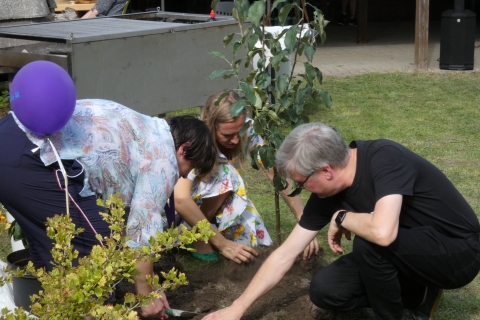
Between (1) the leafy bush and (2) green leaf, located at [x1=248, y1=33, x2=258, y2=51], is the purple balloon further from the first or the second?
(2) green leaf, located at [x1=248, y1=33, x2=258, y2=51]

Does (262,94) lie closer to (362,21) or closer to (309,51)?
(309,51)

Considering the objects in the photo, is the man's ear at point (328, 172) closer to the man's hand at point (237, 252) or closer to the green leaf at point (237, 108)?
the green leaf at point (237, 108)

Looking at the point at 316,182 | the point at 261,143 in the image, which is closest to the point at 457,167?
the point at 261,143

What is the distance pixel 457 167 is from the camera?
17.9ft

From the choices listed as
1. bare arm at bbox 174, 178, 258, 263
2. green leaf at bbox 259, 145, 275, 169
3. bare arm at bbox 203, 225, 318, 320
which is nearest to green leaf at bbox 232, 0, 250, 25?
green leaf at bbox 259, 145, 275, 169

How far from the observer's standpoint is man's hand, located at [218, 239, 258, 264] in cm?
364

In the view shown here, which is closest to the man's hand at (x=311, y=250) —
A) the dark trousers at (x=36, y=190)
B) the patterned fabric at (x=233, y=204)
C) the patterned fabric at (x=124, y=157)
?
the patterned fabric at (x=233, y=204)

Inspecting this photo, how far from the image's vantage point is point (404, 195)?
282cm

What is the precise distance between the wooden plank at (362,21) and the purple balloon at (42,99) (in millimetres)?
9016

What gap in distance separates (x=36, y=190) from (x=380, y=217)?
1322 mm

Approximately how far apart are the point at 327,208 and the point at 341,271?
1.14 ft

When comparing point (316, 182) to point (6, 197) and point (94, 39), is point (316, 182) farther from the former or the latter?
point (94, 39)

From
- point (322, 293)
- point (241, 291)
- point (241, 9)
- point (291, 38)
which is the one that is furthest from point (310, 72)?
point (241, 291)

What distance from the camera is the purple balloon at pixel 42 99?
249 centimetres
